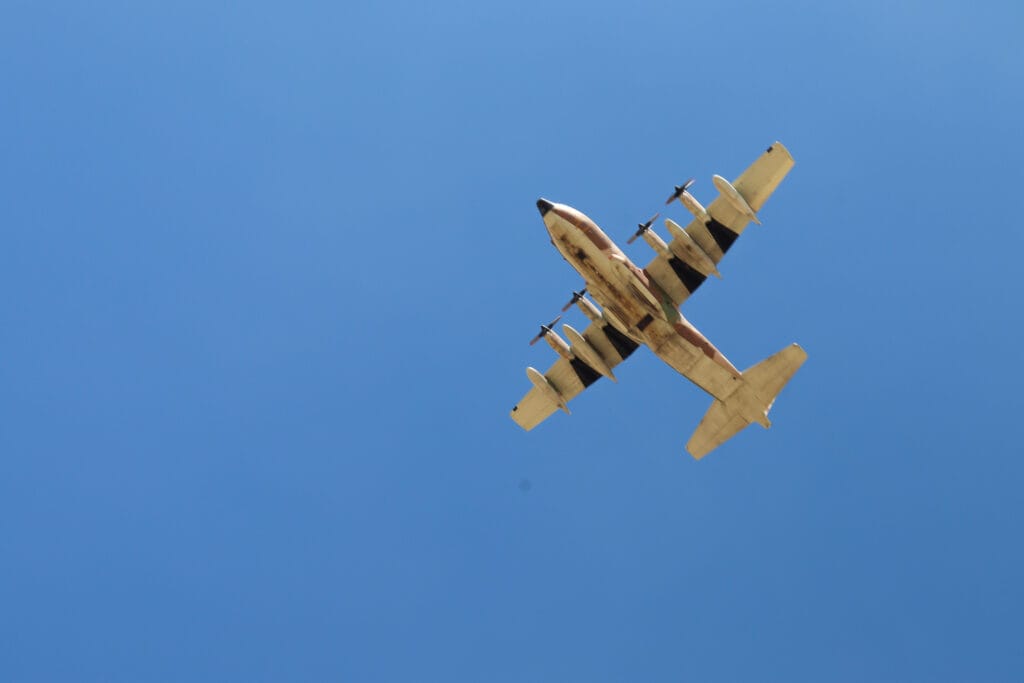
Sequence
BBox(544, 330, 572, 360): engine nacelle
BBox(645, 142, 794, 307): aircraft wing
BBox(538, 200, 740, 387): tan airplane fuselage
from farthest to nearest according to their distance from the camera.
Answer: BBox(544, 330, 572, 360): engine nacelle
BBox(538, 200, 740, 387): tan airplane fuselage
BBox(645, 142, 794, 307): aircraft wing

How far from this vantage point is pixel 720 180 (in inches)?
1969

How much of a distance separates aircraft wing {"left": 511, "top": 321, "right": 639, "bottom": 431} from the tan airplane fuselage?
98.2 inches

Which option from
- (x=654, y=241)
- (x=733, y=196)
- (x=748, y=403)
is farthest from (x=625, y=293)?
(x=748, y=403)

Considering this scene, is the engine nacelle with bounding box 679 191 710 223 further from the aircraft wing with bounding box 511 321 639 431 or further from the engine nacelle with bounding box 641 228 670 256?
the aircraft wing with bounding box 511 321 639 431

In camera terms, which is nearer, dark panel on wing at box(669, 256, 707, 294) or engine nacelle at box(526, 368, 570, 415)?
dark panel on wing at box(669, 256, 707, 294)

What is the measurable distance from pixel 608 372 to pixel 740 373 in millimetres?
6898

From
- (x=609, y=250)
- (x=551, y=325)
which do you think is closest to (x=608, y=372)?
(x=551, y=325)

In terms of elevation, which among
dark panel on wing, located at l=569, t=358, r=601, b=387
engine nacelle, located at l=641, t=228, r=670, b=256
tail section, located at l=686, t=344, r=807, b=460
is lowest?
tail section, located at l=686, t=344, r=807, b=460

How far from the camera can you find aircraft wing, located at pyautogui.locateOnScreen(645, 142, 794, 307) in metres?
49.8

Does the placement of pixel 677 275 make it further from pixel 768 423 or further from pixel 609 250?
pixel 768 423

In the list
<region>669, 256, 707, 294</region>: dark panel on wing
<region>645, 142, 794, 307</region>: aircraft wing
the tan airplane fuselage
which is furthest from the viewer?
<region>669, 256, 707, 294</region>: dark panel on wing

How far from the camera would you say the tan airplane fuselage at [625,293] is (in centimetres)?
5028

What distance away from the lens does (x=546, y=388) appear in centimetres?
5725

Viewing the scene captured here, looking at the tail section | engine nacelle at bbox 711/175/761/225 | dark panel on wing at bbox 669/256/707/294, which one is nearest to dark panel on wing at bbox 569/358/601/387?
the tail section
